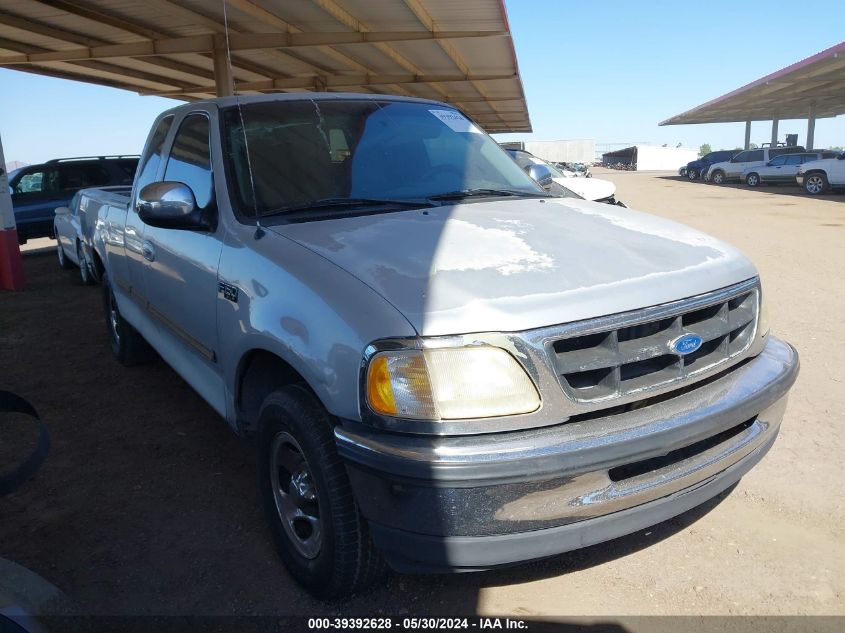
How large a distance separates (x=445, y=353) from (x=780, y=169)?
31.9 meters

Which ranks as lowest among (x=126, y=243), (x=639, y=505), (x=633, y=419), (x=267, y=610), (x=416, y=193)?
(x=267, y=610)

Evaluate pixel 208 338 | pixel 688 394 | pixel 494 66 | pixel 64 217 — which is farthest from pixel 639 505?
pixel 494 66

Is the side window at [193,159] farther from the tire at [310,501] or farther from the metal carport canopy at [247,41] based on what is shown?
the metal carport canopy at [247,41]

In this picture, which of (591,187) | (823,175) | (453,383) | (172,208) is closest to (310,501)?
(453,383)

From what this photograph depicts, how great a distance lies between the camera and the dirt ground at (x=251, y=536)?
2.49 metres

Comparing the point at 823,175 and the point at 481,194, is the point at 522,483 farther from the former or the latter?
the point at 823,175

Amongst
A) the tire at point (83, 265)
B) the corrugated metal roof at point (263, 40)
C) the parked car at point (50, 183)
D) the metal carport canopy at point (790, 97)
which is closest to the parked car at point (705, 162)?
the metal carport canopy at point (790, 97)

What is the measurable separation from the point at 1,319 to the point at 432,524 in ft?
24.1

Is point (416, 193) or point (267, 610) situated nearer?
point (267, 610)

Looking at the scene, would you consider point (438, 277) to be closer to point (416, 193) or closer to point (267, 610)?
point (416, 193)

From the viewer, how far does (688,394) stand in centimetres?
226

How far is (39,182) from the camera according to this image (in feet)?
44.3

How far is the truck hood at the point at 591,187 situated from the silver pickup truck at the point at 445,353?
4.60m

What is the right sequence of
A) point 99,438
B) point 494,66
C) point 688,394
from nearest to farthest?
1. point 688,394
2. point 99,438
3. point 494,66
